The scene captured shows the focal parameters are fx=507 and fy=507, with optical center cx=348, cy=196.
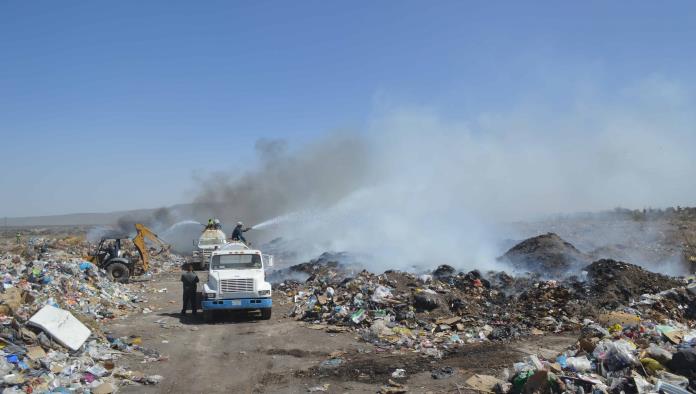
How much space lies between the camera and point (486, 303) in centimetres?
1480

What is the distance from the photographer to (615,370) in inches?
297

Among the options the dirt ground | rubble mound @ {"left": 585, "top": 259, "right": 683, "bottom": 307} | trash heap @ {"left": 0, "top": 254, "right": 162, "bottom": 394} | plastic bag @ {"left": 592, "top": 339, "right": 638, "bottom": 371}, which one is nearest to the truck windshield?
the dirt ground

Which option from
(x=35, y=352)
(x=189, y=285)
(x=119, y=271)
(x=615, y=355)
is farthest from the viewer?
(x=119, y=271)

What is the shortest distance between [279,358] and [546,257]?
14461mm

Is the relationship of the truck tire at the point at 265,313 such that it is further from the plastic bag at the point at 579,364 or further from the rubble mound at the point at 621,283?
the rubble mound at the point at 621,283

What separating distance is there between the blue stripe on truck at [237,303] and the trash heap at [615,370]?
7264mm

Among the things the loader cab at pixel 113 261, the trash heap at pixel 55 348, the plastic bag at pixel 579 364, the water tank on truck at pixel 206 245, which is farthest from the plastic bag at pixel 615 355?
the loader cab at pixel 113 261

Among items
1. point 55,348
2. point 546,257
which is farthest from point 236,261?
point 546,257

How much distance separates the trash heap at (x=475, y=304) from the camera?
12.2 m

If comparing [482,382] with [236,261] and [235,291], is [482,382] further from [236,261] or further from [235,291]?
[236,261]

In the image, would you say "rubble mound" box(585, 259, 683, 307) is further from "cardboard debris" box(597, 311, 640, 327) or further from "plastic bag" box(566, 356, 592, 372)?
"plastic bag" box(566, 356, 592, 372)

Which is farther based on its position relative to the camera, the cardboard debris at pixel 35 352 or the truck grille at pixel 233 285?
the truck grille at pixel 233 285

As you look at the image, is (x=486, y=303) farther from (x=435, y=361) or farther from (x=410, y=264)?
(x=410, y=264)

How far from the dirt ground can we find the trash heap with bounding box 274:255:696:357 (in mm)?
680
